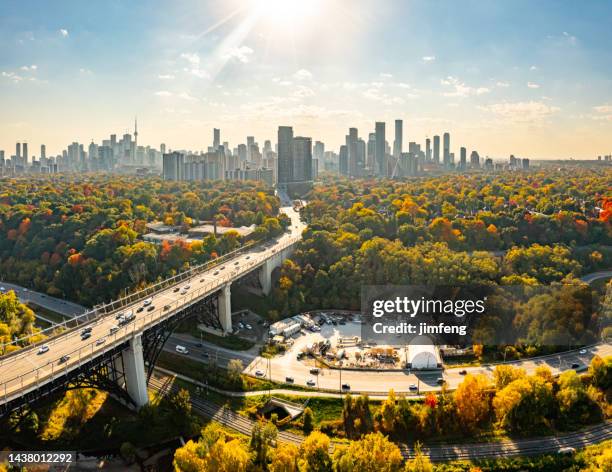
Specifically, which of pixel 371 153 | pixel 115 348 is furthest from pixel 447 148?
pixel 115 348

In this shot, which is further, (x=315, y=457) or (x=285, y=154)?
(x=285, y=154)

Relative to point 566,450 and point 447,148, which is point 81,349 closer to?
point 566,450

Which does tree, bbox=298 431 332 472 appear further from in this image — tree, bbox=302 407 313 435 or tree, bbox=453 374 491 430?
tree, bbox=453 374 491 430

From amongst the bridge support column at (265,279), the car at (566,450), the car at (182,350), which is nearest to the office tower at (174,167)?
the bridge support column at (265,279)

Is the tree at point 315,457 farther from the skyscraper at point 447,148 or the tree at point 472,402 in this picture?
the skyscraper at point 447,148

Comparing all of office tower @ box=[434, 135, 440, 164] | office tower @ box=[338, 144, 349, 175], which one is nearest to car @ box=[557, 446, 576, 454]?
office tower @ box=[338, 144, 349, 175]

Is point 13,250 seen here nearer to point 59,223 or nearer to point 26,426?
point 59,223
